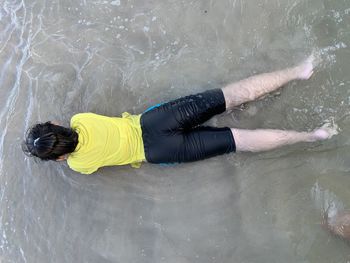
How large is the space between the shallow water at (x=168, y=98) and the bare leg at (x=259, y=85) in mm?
104

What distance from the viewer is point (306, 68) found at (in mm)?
3660

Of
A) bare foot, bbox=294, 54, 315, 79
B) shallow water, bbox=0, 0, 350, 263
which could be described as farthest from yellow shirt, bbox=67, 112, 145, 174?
bare foot, bbox=294, 54, 315, 79

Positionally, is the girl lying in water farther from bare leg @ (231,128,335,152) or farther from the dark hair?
the dark hair

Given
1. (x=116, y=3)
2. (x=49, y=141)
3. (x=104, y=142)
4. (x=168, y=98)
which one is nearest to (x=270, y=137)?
(x=168, y=98)

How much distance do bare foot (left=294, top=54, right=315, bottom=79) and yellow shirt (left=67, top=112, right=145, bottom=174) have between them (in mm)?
1396

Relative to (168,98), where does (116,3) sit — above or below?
above

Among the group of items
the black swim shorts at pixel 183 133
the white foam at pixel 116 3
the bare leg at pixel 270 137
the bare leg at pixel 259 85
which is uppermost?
the white foam at pixel 116 3

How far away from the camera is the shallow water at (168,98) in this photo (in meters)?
3.65

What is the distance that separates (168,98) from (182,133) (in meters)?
0.52

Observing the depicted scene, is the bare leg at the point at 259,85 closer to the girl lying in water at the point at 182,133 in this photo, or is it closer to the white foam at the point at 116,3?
the girl lying in water at the point at 182,133

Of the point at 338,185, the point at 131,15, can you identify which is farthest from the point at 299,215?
the point at 131,15

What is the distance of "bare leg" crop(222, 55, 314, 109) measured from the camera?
3635mm

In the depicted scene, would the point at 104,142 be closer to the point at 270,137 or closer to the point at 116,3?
the point at 270,137

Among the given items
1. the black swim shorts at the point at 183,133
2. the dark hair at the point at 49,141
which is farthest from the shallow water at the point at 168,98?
the dark hair at the point at 49,141
